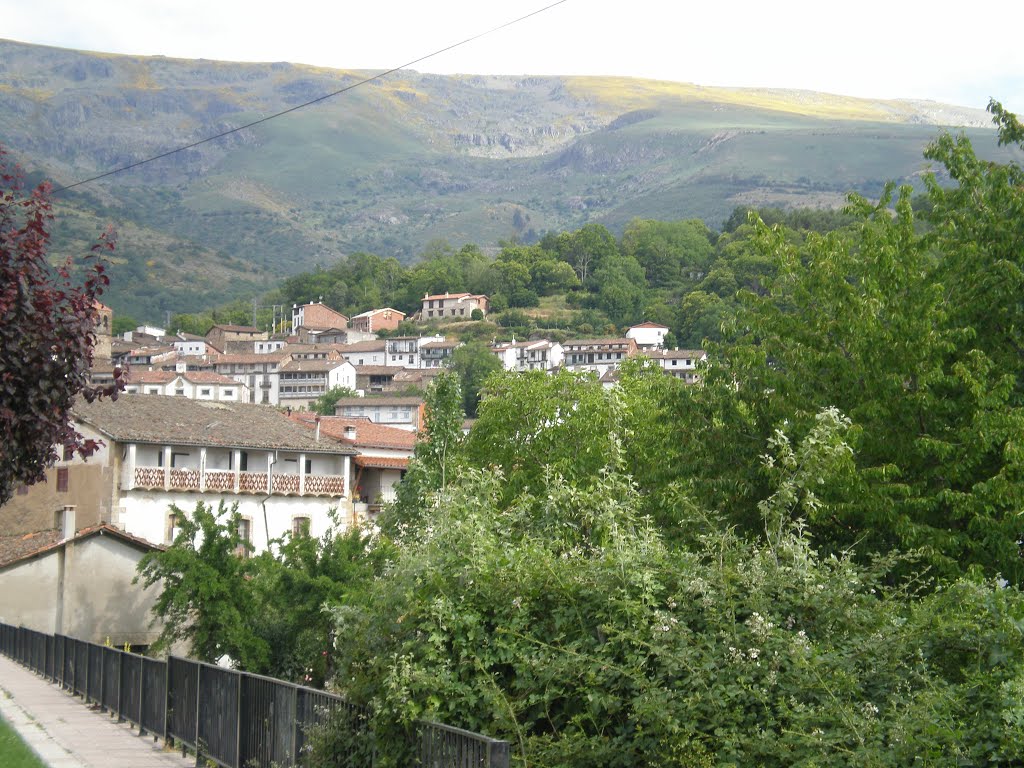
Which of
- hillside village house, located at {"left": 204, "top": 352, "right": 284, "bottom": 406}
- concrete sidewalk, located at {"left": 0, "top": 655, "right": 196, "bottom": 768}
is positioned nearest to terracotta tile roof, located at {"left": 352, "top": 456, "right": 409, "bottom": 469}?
concrete sidewalk, located at {"left": 0, "top": 655, "right": 196, "bottom": 768}

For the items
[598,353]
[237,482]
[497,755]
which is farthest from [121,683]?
[598,353]

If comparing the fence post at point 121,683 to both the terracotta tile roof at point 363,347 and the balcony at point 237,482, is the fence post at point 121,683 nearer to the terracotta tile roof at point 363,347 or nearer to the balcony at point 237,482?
the balcony at point 237,482

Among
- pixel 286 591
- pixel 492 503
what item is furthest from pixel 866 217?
pixel 286 591

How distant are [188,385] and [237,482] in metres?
98.1

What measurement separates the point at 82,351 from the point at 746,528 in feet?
35.1

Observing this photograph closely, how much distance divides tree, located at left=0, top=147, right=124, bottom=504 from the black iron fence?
9.38 feet

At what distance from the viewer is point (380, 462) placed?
62.1 metres

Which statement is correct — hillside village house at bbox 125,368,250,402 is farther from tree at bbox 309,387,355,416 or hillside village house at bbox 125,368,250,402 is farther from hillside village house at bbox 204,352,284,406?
hillside village house at bbox 204,352,284,406

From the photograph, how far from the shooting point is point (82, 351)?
9.83 m

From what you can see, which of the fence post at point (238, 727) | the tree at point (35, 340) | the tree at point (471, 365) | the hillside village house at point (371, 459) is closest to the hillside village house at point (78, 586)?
the hillside village house at point (371, 459)

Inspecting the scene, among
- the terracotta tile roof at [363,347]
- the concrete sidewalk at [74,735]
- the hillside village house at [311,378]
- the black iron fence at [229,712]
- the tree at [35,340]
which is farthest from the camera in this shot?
the terracotta tile roof at [363,347]

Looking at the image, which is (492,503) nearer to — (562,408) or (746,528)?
(746,528)

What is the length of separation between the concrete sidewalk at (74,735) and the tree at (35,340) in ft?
14.1

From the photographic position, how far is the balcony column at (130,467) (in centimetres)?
5200
